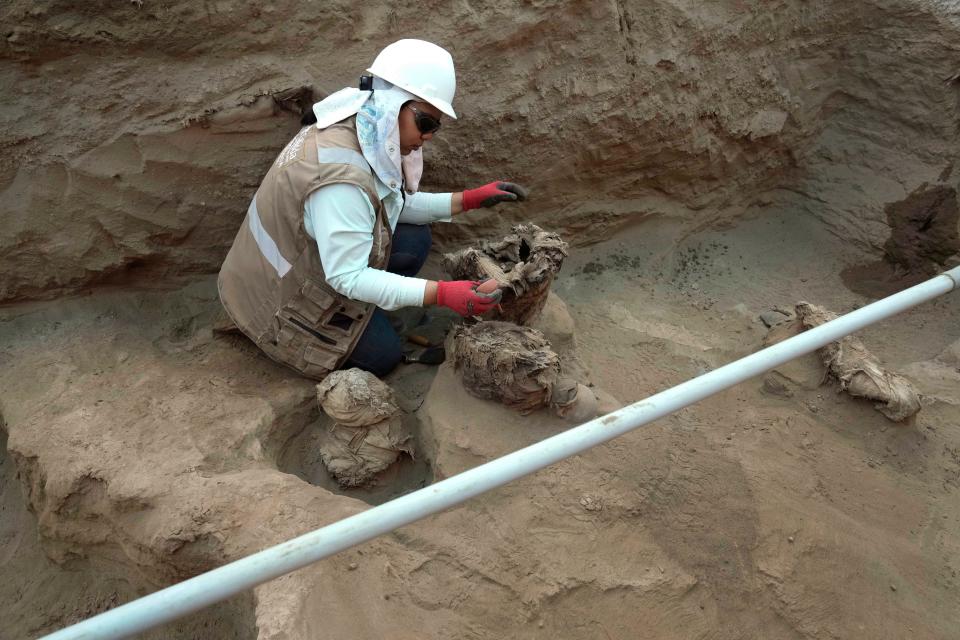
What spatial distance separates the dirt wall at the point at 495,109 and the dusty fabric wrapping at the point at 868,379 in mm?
1305

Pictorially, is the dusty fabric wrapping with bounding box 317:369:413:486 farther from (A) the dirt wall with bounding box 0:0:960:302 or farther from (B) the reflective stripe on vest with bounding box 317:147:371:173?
(A) the dirt wall with bounding box 0:0:960:302

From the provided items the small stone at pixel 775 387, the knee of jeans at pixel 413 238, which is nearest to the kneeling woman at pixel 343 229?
the knee of jeans at pixel 413 238

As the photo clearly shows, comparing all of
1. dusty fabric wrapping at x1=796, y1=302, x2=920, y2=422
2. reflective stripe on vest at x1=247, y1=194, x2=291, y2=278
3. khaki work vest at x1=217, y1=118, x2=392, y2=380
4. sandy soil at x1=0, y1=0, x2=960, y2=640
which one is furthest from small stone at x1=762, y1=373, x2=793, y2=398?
reflective stripe on vest at x1=247, y1=194, x2=291, y2=278

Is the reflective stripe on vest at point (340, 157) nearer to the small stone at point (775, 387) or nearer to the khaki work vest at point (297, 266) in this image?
the khaki work vest at point (297, 266)

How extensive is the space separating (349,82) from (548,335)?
1269mm

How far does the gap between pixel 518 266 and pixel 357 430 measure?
0.77 meters

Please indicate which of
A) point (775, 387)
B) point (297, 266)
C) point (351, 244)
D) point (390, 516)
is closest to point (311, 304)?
point (297, 266)

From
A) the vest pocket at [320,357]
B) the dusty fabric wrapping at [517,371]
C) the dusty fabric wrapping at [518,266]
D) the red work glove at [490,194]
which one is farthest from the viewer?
the red work glove at [490,194]

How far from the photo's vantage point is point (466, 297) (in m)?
2.30

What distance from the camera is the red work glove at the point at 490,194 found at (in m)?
2.79

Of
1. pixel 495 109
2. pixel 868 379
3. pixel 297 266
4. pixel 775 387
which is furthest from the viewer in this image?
pixel 495 109

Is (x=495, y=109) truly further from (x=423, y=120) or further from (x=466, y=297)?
(x=466, y=297)

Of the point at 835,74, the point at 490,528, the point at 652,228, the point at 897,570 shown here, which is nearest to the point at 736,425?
the point at 897,570

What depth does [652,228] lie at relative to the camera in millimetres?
3721
